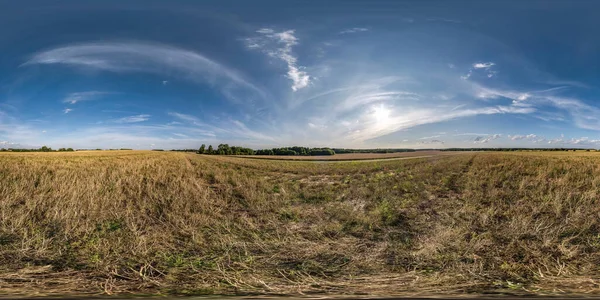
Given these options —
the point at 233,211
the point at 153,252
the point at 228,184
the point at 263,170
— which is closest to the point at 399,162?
the point at 263,170

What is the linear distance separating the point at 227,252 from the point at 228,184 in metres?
5.72

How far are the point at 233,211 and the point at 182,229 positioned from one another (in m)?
1.88

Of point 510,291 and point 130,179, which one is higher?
point 130,179

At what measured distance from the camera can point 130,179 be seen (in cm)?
1057

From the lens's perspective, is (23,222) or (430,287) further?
(23,222)

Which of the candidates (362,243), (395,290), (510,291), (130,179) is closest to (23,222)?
(130,179)

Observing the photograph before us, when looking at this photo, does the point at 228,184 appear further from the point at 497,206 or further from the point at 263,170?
the point at 497,206

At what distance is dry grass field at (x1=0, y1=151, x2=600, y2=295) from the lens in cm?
395

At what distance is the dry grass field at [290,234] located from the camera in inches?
156

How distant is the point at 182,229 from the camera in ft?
21.5

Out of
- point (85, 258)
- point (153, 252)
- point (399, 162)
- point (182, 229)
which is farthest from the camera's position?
point (399, 162)

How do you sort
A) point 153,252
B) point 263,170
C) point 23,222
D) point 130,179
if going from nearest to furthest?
point 153,252
point 23,222
point 130,179
point 263,170

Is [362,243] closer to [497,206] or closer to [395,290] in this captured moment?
[395,290]

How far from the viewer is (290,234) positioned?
21.0 feet
